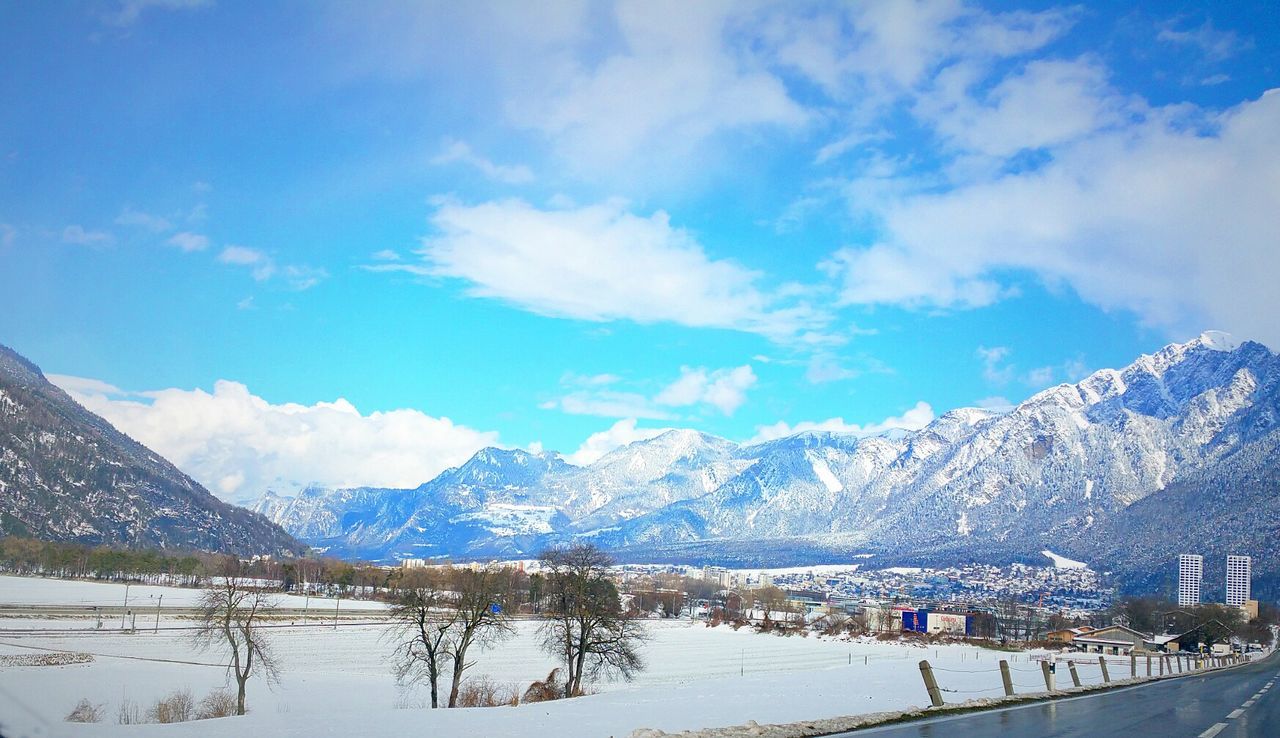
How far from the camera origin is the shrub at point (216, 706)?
3650cm

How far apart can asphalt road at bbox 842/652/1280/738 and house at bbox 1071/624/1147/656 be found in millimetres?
105844

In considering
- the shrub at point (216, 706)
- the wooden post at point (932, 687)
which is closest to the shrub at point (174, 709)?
the shrub at point (216, 706)

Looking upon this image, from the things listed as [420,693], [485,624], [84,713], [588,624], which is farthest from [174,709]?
[588,624]

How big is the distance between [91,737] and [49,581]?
150 meters

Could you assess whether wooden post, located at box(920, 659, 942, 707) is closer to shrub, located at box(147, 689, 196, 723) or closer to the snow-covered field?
the snow-covered field

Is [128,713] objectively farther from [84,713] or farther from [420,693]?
[420,693]

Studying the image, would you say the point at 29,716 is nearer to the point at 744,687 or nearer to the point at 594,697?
the point at 594,697

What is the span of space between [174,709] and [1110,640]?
123691mm

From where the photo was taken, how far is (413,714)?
16.7 meters

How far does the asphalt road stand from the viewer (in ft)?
48.6

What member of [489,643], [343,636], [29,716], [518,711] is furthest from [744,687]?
[343,636]

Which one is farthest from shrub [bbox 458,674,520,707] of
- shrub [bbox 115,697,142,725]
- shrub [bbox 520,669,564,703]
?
shrub [bbox 115,697,142,725]

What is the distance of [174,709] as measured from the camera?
34.7 meters

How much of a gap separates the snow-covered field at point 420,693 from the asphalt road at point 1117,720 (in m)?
2.60
